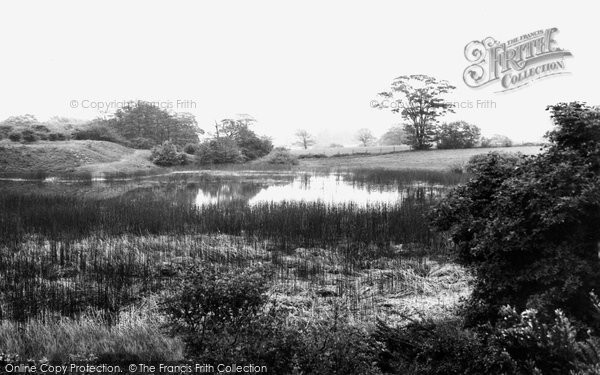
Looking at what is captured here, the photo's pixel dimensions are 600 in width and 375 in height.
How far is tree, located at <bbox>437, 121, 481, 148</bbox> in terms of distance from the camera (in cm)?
5081

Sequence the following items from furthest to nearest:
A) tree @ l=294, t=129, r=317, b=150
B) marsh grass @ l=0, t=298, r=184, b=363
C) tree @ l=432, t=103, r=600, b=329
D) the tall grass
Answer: tree @ l=294, t=129, r=317, b=150 < the tall grass < marsh grass @ l=0, t=298, r=184, b=363 < tree @ l=432, t=103, r=600, b=329

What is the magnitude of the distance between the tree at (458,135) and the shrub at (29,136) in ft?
141

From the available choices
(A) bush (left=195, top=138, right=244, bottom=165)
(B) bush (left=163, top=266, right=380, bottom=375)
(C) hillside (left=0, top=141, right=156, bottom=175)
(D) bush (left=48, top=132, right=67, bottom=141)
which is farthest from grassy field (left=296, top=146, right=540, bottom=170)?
(B) bush (left=163, top=266, right=380, bottom=375)

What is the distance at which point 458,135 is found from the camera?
52.1 metres

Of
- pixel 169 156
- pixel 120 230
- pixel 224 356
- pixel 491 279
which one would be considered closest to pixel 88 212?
pixel 120 230

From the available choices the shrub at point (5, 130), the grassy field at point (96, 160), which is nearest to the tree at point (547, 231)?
the grassy field at point (96, 160)

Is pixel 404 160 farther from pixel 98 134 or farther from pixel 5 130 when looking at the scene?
pixel 5 130

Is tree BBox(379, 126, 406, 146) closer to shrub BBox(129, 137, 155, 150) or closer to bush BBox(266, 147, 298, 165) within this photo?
bush BBox(266, 147, 298, 165)

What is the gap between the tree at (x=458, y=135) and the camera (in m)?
50.8

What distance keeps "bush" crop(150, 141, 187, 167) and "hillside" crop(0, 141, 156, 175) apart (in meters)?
0.86

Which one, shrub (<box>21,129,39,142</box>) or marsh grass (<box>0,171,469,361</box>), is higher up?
shrub (<box>21,129,39,142</box>)

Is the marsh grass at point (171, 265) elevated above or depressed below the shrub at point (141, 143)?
below

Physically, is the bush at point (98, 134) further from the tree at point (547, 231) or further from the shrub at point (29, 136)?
the tree at point (547, 231)

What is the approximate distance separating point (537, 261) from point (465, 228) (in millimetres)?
844
